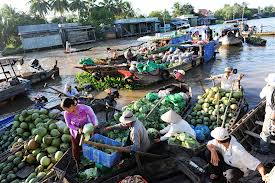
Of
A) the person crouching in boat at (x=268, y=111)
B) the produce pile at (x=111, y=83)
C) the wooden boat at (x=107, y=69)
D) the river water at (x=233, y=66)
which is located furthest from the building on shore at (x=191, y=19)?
the person crouching in boat at (x=268, y=111)

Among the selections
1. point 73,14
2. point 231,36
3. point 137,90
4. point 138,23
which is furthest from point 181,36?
point 73,14

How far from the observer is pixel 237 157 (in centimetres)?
370

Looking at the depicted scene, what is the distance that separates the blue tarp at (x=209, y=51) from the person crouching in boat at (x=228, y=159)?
14589 millimetres

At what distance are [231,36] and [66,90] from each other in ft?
65.6

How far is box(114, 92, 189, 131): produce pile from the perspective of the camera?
690 cm

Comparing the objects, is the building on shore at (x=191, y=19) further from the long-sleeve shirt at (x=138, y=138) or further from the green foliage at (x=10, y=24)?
the long-sleeve shirt at (x=138, y=138)

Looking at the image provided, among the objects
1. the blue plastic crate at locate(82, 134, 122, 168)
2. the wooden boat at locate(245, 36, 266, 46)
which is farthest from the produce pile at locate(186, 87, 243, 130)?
the wooden boat at locate(245, 36, 266, 46)

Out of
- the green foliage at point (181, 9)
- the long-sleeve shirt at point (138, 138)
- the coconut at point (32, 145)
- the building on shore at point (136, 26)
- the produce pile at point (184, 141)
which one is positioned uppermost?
the green foliage at point (181, 9)

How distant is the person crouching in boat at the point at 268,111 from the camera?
504cm

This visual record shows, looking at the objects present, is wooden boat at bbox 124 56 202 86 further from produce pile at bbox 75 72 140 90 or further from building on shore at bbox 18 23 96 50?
building on shore at bbox 18 23 96 50

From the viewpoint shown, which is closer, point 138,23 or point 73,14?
point 138,23

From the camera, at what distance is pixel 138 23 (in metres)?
49.2

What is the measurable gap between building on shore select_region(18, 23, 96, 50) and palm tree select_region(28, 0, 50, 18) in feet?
33.9

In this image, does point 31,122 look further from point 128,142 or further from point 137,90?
point 137,90
